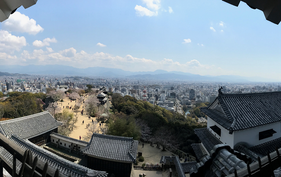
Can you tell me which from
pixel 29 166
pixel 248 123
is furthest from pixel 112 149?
pixel 29 166

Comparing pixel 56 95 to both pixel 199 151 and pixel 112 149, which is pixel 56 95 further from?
pixel 199 151

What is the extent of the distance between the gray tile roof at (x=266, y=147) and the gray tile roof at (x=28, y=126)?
14.4 metres

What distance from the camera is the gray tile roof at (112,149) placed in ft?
26.7

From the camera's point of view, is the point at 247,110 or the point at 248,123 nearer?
the point at 248,123

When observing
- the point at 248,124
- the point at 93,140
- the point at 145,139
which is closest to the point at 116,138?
the point at 93,140

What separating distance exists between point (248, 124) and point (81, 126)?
1723 centimetres

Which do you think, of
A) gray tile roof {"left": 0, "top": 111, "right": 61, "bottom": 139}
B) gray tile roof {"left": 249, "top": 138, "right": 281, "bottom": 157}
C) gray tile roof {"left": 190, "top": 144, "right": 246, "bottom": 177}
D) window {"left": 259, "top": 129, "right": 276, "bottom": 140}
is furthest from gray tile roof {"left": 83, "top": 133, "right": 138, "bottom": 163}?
gray tile roof {"left": 190, "top": 144, "right": 246, "bottom": 177}

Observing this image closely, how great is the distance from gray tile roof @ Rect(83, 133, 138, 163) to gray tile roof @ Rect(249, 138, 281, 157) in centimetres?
597

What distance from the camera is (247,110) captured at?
623 cm

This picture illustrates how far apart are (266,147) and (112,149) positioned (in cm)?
790

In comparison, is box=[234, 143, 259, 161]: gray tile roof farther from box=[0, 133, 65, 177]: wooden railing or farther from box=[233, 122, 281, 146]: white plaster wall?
box=[0, 133, 65, 177]: wooden railing

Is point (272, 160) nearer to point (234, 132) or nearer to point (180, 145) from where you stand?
point (234, 132)

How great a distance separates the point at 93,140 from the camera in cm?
894

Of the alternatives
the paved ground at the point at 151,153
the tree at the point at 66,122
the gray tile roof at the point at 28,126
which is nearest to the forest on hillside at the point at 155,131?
the paved ground at the point at 151,153
